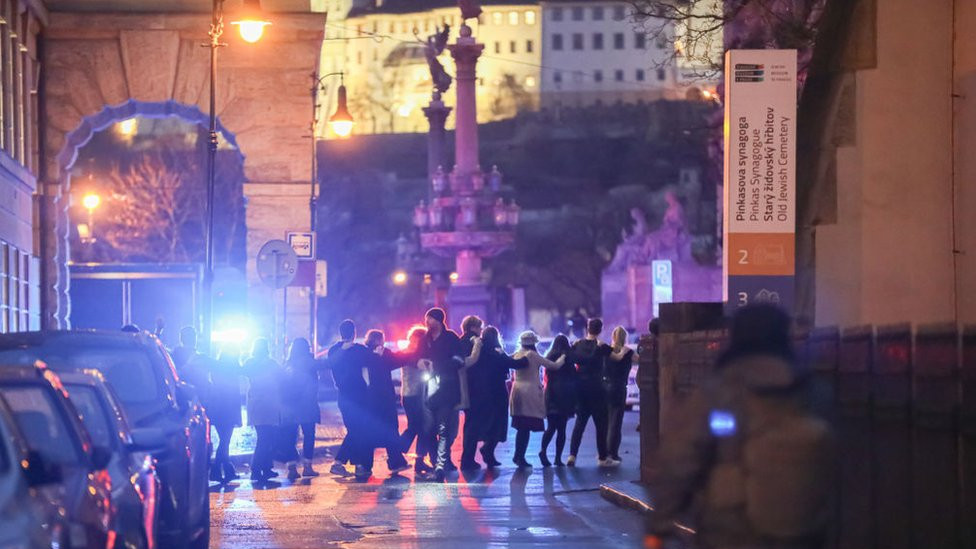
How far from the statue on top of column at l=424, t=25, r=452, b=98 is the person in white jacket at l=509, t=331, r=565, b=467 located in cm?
4332

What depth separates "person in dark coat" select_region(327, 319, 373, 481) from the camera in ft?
69.1

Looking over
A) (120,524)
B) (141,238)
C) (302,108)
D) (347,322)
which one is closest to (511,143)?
(141,238)

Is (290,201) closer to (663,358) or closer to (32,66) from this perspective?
(32,66)

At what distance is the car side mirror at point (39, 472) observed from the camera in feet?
26.4

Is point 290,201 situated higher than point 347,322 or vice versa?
point 290,201

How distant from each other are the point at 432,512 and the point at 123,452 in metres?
6.76

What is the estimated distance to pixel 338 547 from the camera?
1386cm

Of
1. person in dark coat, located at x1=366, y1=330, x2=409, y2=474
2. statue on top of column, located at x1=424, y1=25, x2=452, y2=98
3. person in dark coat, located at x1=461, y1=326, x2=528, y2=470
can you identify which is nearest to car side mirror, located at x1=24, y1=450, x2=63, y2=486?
person in dark coat, located at x1=366, y1=330, x2=409, y2=474

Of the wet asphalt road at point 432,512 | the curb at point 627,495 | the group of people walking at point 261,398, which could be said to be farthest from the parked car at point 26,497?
the group of people walking at point 261,398

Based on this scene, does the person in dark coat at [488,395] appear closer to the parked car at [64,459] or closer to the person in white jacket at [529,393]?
the person in white jacket at [529,393]

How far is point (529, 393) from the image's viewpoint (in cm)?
2198

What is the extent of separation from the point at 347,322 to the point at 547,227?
9669 cm

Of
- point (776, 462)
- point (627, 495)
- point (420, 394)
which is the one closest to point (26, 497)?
point (776, 462)

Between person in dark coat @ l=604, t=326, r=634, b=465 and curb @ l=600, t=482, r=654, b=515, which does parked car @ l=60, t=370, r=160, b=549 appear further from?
person in dark coat @ l=604, t=326, r=634, b=465
